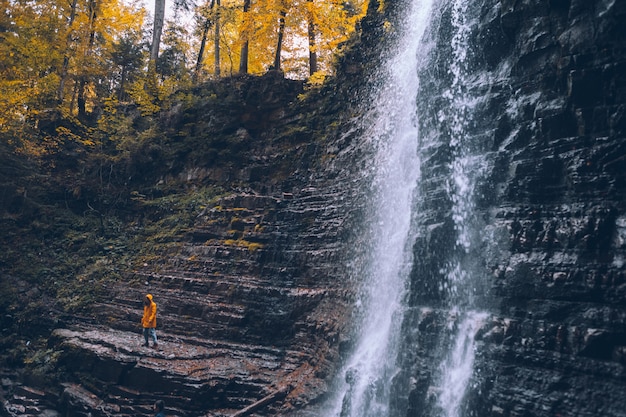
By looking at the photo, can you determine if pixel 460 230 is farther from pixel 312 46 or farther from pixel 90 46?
pixel 90 46

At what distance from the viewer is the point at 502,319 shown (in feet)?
26.0

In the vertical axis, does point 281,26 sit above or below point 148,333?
above

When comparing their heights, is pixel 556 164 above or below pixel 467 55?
below

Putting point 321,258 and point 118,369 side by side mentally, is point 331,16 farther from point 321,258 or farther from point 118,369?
point 118,369

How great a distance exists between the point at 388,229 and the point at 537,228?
5.07m

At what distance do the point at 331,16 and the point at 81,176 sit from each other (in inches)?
529

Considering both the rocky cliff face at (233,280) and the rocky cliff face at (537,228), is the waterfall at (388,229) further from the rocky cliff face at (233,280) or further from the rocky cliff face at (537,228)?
the rocky cliff face at (537,228)

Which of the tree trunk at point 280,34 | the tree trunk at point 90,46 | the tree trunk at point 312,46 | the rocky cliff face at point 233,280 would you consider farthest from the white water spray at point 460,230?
the tree trunk at point 90,46

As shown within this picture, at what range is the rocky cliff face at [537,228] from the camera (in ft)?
22.5

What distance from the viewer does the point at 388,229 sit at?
1262 cm

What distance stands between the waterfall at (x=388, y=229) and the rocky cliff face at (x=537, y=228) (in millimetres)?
918

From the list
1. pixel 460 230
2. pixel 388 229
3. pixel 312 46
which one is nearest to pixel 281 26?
pixel 312 46

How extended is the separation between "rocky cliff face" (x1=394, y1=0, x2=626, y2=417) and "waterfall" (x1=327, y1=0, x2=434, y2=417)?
3.01 ft

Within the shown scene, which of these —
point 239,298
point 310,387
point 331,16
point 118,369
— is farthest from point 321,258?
point 331,16
